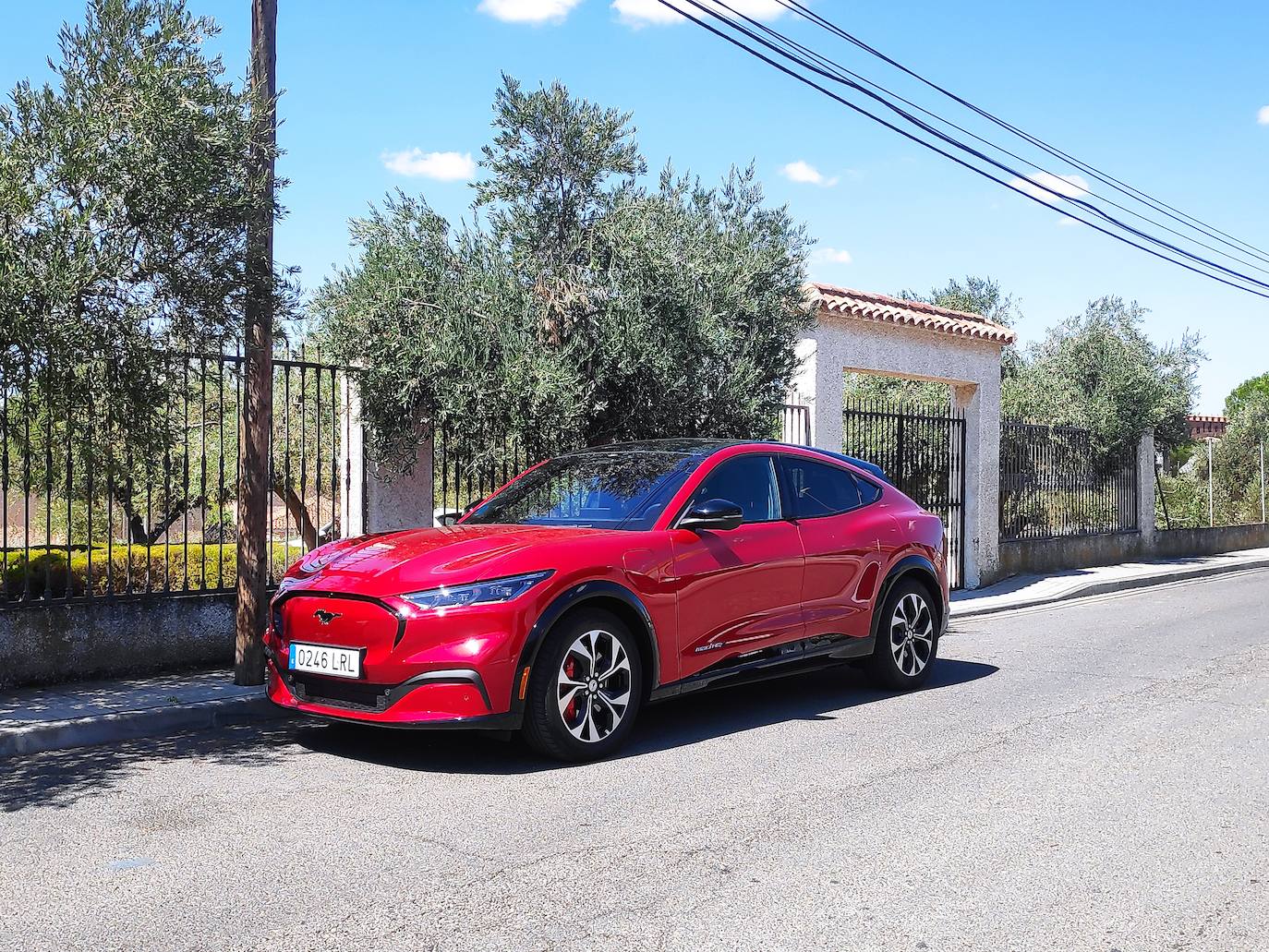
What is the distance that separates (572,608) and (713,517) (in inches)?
43.2

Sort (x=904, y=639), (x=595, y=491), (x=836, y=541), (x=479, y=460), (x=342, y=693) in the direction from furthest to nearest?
(x=479, y=460) < (x=904, y=639) < (x=836, y=541) < (x=595, y=491) < (x=342, y=693)

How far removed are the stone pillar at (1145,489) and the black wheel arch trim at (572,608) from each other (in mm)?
17943

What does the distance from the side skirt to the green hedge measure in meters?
3.70

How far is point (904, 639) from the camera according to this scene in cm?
803

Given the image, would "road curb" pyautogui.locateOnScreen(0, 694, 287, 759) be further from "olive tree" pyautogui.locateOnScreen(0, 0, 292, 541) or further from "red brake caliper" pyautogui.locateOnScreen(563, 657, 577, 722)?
"red brake caliper" pyautogui.locateOnScreen(563, 657, 577, 722)

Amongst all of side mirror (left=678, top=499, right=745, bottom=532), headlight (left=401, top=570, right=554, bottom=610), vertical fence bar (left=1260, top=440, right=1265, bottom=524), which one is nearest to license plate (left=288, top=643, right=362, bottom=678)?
headlight (left=401, top=570, right=554, bottom=610)

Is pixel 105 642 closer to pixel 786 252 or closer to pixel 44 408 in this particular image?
pixel 44 408

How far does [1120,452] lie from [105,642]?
60.3 feet

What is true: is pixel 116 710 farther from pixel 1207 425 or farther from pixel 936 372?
pixel 1207 425

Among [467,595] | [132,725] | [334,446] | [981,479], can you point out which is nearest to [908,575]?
[467,595]

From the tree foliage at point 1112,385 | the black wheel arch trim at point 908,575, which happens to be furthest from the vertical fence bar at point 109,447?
the tree foliage at point 1112,385

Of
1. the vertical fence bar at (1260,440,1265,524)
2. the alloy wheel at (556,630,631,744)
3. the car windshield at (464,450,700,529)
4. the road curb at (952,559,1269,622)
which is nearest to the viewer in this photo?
the alloy wheel at (556,630,631,744)

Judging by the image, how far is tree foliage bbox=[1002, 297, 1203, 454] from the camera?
2102 cm

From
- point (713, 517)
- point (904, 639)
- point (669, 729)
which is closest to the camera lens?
point (713, 517)
